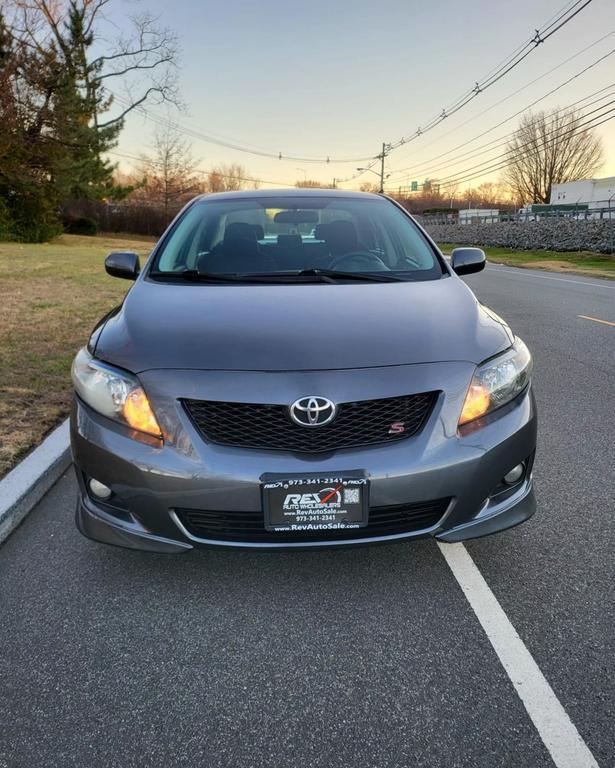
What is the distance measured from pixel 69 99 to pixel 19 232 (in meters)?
6.70

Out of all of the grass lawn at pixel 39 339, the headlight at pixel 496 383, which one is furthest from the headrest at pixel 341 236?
the grass lawn at pixel 39 339

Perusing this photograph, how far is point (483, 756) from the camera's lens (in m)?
1.66

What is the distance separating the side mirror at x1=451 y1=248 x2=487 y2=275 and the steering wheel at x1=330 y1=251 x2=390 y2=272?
22.8 inches

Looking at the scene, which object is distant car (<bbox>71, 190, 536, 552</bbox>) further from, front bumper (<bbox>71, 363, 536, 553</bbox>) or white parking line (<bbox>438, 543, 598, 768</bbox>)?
white parking line (<bbox>438, 543, 598, 768</bbox>)

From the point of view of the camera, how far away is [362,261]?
3.48 meters

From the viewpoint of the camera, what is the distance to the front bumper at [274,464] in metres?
2.10

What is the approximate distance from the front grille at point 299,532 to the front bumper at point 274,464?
0.02 meters

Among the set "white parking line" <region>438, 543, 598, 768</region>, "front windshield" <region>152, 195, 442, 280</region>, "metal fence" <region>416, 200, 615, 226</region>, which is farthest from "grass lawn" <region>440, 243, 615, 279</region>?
"white parking line" <region>438, 543, 598, 768</region>

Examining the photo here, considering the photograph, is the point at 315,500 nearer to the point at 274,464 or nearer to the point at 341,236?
the point at 274,464

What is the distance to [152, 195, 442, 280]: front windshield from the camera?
338cm

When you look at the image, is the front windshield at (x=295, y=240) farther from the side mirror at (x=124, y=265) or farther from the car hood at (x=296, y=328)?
the car hood at (x=296, y=328)

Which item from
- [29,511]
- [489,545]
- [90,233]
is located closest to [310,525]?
[489,545]

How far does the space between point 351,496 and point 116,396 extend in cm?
97

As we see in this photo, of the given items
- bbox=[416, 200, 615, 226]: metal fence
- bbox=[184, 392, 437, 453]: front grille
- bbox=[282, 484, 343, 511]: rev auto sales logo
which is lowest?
bbox=[416, 200, 615, 226]: metal fence
